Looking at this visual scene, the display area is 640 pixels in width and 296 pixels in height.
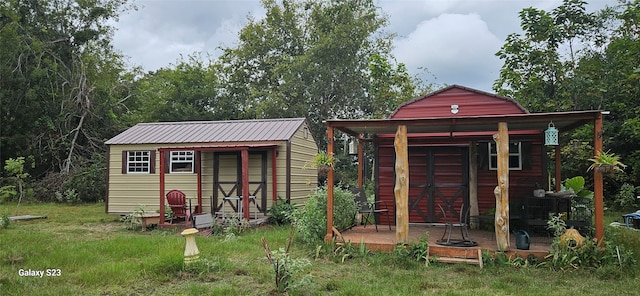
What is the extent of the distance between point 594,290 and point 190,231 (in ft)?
16.2

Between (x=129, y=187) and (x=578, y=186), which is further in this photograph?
(x=129, y=187)

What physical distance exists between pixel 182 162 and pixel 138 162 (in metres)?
1.44

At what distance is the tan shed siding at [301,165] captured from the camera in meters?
12.6

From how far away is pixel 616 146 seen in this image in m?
14.8

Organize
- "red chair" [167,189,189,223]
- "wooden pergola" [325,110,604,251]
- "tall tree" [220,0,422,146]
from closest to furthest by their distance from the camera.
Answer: "wooden pergola" [325,110,604,251], "red chair" [167,189,189,223], "tall tree" [220,0,422,146]

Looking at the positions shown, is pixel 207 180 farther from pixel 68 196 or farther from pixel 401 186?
pixel 68 196

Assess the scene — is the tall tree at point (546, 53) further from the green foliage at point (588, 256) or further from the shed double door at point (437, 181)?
the green foliage at point (588, 256)

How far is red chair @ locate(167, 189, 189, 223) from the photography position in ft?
37.2

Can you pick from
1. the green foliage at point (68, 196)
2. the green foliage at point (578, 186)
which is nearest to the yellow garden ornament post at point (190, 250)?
the green foliage at point (578, 186)

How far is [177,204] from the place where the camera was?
11.5 m

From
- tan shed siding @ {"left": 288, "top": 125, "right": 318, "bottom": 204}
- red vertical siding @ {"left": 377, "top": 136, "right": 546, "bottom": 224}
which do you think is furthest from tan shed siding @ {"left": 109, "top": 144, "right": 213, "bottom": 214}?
red vertical siding @ {"left": 377, "top": 136, "right": 546, "bottom": 224}

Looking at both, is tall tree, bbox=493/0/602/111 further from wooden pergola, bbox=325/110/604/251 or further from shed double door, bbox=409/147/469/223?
wooden pergola, bbox=325/110/604/251

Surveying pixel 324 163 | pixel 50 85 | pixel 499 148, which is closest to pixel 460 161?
pixel 499 148

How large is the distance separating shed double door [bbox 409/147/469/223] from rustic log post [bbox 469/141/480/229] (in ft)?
0.77
